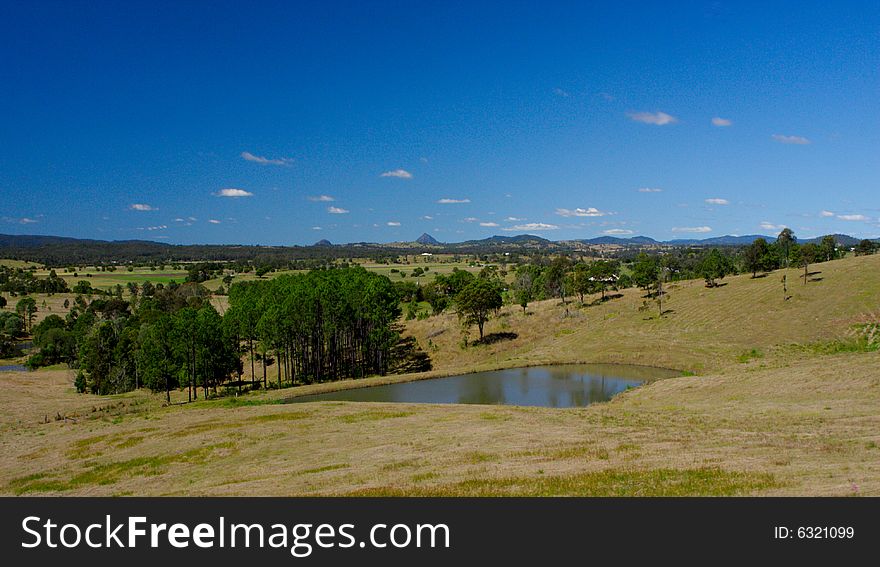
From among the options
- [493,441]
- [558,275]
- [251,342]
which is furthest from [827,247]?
[493,441]

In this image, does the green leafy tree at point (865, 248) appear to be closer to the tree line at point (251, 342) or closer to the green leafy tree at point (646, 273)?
the green leafy tree at point (646, 273)

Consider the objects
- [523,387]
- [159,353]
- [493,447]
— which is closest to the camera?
[493,447]

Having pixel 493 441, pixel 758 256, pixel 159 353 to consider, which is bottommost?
pixel 159 353

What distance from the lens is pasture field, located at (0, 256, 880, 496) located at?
22109 mm

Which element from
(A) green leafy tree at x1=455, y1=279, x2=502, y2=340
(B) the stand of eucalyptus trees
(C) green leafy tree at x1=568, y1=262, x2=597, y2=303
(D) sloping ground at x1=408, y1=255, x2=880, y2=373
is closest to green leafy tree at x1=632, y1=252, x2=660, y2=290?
(D) sloping ground at x1=408, y1=255, x2=880, y2=373

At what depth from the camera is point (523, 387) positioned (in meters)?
70.4

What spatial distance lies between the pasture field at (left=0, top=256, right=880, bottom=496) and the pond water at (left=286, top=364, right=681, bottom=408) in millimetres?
5264

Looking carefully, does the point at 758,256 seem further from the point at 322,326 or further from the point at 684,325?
the point at 322,326

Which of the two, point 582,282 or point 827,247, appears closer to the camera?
point 582,282

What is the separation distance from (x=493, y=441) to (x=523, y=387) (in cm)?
3956

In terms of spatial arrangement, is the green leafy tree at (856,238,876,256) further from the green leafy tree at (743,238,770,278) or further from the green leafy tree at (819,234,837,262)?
the green leafy tree at (743,238,770,278)

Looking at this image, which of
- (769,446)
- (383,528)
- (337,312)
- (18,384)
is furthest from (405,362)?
(383,528)

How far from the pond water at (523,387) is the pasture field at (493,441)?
5264mm

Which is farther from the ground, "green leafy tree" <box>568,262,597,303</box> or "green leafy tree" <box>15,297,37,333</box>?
"green leafy tree" <box>568,262,597,303</box>
